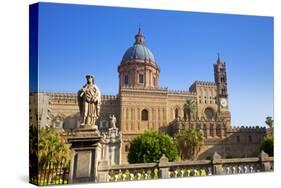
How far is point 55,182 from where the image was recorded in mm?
15789

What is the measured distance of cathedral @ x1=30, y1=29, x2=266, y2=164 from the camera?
1878 cm

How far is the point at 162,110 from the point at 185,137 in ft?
4.69

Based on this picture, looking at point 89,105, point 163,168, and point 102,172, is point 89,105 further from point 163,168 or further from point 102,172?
point 163,168

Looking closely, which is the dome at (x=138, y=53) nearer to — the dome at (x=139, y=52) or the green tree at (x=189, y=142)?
the dome at (x=139, y=52)

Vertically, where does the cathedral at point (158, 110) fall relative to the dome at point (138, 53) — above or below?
below

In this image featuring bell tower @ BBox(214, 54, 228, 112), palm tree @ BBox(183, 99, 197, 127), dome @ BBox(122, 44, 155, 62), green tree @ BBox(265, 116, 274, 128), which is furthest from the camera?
palm tree @ BBox(183, 99, 197, 127)

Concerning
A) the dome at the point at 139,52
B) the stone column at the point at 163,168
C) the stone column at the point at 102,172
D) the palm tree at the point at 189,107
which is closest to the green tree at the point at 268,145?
the palm tree at the point at 189,107

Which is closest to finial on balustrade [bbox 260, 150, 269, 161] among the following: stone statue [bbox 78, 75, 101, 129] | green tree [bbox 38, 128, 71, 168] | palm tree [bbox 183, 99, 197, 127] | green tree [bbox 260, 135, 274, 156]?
green tree [bbox 260, 135, 274, 156]

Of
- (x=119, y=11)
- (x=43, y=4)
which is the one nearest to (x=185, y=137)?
(x=119, y=11)

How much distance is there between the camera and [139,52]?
18.7m

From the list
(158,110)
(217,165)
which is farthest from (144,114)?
(217,165)

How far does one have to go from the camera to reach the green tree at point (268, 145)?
1969cm

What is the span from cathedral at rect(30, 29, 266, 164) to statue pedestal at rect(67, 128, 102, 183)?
1703mm

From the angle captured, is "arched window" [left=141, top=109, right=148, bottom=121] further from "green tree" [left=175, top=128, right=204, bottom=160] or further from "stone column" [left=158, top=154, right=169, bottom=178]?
"stone column" [left=158, top=154, right=169, bottom=178]
